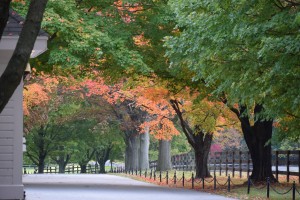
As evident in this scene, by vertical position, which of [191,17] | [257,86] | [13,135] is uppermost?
[191,17]

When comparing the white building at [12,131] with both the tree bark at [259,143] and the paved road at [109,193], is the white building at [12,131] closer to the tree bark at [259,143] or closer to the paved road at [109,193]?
the paved road at [109,193]

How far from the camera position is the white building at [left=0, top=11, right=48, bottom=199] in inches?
725

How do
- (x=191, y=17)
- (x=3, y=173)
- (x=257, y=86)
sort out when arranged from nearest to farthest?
(x=3, y=173)
(x=257, y=86)
(x=191, y=17)

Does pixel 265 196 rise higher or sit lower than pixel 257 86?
lower

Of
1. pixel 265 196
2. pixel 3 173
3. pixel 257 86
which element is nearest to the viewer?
pixel 3 173

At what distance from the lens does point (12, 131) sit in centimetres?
1925

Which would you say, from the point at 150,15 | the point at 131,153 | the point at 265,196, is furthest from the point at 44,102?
the point at 265,196

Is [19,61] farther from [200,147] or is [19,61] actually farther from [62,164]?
[62,164]

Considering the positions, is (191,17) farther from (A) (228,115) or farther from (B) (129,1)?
(A) (228,115)

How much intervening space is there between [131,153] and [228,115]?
30369mm

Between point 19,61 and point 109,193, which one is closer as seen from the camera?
point 19,61

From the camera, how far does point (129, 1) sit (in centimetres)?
3100

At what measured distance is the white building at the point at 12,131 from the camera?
60.4 feet

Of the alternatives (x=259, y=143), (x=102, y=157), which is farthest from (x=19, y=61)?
(x=102, y=157)
